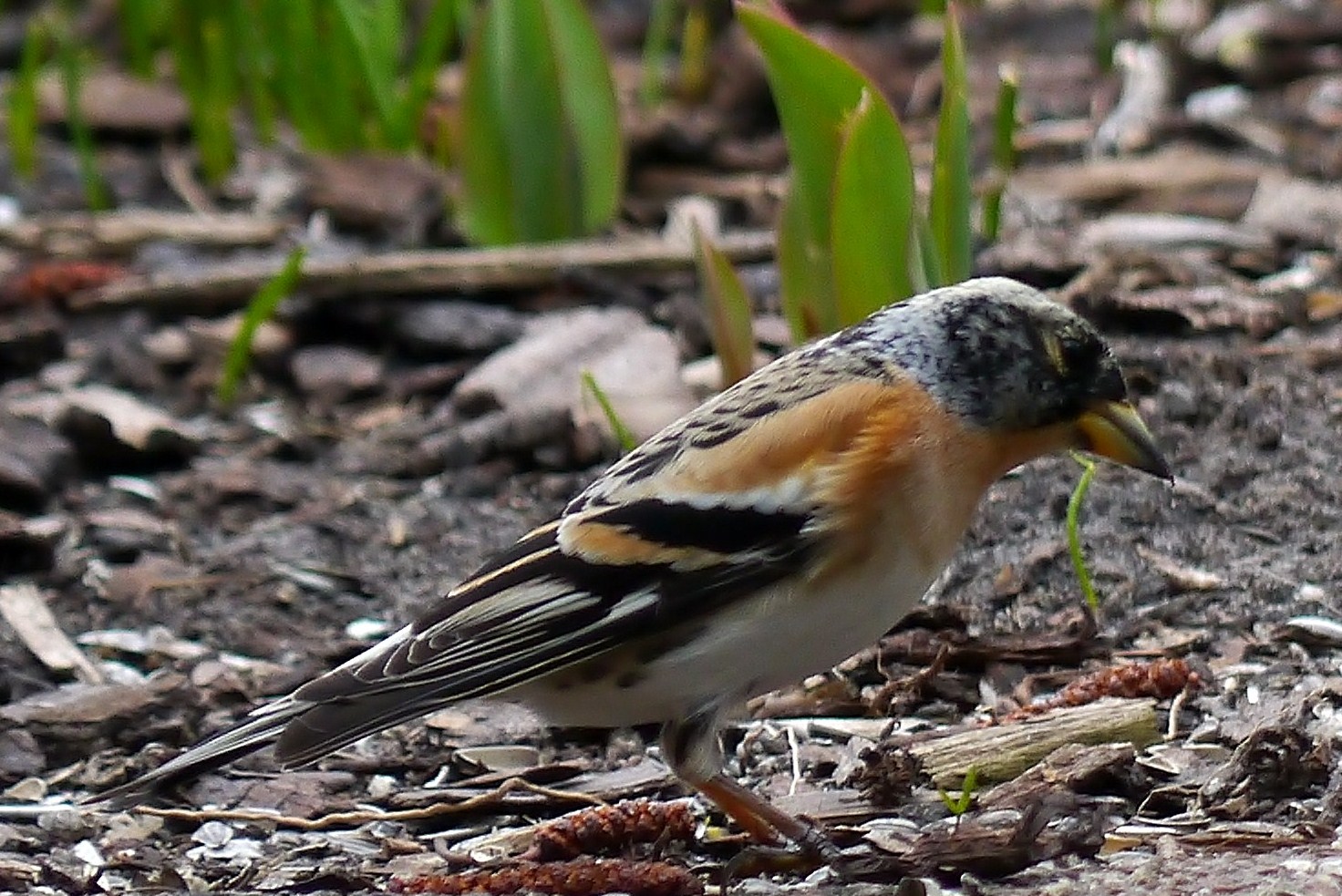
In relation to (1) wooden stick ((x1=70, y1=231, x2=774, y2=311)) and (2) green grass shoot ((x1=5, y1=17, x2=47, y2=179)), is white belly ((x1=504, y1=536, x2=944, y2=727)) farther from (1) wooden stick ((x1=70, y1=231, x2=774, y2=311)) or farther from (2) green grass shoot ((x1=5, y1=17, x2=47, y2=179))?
(2) green grass shoot ((x1=5, y1=17, x2=47, y2=179))

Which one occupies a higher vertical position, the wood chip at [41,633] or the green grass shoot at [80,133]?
the green grass shoot at [80,133]

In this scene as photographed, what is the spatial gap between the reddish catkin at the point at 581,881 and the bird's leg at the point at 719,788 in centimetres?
17

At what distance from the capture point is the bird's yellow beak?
12.3 ft

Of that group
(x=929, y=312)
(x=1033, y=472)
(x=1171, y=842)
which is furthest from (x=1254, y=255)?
(x=1171, y=842)

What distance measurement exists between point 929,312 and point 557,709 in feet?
3.14

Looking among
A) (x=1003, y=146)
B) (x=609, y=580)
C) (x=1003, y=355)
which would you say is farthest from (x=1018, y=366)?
(x=1003, y=146)

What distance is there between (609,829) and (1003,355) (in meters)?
1.06

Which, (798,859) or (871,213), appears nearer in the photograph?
(798,859)

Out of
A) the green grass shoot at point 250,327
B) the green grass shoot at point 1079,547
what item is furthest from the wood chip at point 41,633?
the green grass shoot at point 1079,547

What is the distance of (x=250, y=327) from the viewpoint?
5.38 m

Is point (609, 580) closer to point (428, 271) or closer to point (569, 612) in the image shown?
point (569, 612)

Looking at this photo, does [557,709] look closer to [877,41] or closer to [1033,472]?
[1033,472]

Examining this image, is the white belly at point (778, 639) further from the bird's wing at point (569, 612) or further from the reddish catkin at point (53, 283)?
the reddish catkin at point (53, 283)

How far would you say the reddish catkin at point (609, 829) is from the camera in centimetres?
354
